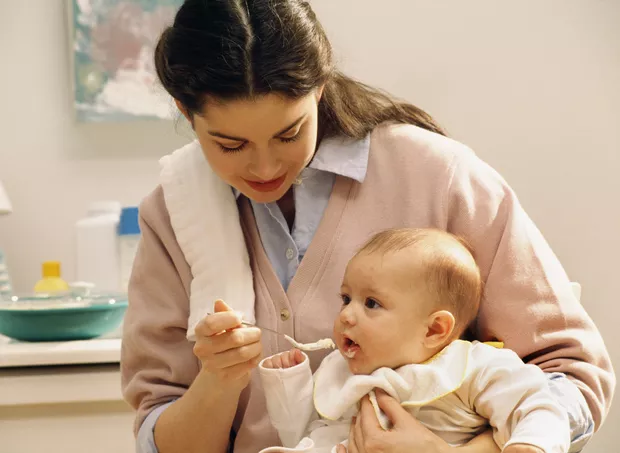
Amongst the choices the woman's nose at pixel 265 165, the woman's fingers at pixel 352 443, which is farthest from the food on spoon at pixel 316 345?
the woman's nose at pixel 265 165

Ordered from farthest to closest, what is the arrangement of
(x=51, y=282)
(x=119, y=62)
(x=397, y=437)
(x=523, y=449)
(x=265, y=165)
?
(x=119, y=62)
(x=51, y=282)
(x=265, y=165)
(x=397, y=437)
(x=523, y=449)

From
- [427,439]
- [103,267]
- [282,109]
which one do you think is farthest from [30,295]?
[427,439]

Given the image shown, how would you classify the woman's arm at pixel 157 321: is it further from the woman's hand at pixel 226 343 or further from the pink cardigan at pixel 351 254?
the woman's hand at pixel 226 343

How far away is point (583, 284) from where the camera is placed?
7.10ft

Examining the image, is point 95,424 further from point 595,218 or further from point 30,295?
point 595,218

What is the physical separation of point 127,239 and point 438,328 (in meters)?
1.15

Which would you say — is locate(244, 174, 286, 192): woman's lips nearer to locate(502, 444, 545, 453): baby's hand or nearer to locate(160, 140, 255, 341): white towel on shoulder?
locate(160, 140, 255, 341): white towel on shoulder

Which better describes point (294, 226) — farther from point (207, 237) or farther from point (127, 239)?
point (127, 239)

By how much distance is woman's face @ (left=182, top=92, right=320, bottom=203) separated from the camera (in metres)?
1.10

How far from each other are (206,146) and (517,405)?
0.57 m

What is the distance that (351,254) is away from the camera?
126cm

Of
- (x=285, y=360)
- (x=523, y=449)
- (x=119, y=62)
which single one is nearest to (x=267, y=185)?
(x=285, y=360)

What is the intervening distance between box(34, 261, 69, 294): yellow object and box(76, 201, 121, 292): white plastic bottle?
8cm

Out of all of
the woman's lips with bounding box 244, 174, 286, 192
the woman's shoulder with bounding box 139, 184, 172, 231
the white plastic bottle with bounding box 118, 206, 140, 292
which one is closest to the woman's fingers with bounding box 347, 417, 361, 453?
the woman's lips with bounding box 244, 174, 286, 192
